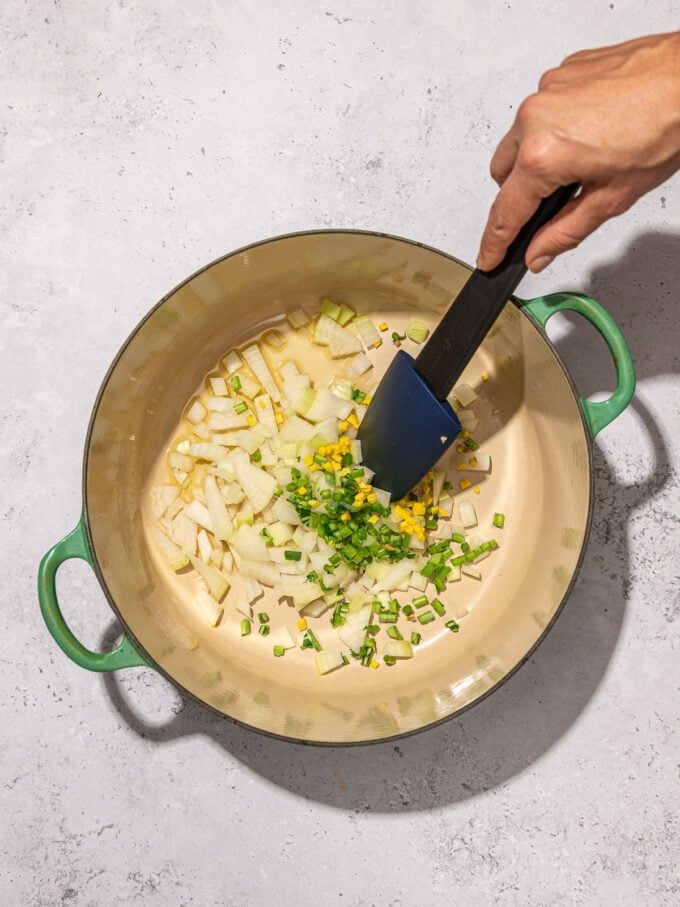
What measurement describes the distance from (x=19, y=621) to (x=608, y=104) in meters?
1.25

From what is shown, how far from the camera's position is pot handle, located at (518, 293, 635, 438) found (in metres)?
1.20

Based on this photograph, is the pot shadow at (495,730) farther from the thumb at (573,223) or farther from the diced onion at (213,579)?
the thumb at (573,223)

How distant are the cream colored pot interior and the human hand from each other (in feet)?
0.87

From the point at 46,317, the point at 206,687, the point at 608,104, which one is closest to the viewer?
the point at 608,104

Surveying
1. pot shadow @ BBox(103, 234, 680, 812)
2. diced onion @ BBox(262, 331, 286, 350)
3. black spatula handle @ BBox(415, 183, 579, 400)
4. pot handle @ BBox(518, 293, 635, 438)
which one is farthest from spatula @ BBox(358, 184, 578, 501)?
pot shadow @ BBox(103, 234, 680, 812)

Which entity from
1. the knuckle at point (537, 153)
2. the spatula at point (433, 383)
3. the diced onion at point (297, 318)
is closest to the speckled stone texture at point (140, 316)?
the diced onion at point (297, 318)

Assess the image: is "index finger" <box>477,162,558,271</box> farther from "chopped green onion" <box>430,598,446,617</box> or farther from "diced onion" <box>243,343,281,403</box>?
"chopped green onion" <box>430,598,446,617</box>

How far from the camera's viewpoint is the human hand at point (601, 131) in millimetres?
954

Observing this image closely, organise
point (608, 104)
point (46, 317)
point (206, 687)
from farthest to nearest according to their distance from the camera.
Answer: point (46, 317)
point (206, 687)
point (608, 104)

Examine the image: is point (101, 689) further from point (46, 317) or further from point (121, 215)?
point (121, 215)

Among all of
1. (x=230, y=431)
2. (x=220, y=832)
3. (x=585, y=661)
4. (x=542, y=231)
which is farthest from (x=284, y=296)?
(x=220, y=832)

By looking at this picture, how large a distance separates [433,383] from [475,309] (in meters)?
0.16

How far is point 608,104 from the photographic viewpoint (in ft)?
3.15

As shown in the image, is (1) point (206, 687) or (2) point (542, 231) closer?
(2) point (542, 231)
